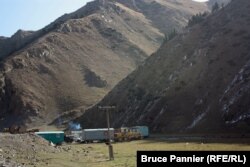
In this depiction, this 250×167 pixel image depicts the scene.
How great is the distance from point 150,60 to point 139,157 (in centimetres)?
12255

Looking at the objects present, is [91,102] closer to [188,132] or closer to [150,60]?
[150,60]

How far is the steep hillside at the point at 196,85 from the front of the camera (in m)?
87.2

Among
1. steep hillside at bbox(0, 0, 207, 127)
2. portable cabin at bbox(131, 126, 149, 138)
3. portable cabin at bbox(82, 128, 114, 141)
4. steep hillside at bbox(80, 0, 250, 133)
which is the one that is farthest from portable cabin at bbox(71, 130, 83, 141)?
steep hillside at bbox(0, 0, 207, 127)

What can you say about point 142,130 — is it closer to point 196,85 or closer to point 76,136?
point 76,136

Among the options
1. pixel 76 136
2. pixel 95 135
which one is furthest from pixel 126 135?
pixel 76 136

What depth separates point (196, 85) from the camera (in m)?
104

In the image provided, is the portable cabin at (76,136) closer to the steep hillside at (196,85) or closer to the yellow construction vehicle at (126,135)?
the yellow construction vehicle at (126,135)

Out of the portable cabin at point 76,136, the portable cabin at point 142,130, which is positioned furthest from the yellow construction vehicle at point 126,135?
the portable cabin at point 76,136

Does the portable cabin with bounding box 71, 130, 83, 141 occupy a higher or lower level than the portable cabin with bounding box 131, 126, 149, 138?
lower

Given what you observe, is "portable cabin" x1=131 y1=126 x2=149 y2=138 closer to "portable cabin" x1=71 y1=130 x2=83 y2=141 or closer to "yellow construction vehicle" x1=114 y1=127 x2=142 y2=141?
"yellow construction vehicle" x1=114 y1=127 x2=142 y2=141

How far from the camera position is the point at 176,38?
460 feet

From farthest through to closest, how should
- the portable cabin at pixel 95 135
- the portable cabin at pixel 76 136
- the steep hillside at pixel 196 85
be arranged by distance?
1. the portable cabin at pixel 76 136
2. the portable cabin at pixel 95 135
3. the steep hillside at pixel 196 85

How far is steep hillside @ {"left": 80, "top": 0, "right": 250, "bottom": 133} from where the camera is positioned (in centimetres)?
8719

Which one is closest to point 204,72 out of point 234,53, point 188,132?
point 234,53
